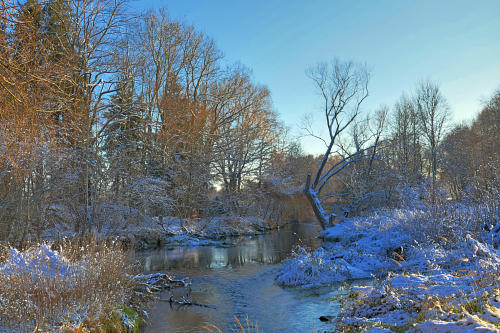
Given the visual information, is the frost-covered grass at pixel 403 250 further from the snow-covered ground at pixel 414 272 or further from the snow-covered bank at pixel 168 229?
the snow-covered bank at pixel 168 229

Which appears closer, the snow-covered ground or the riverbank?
the snow-covered ground

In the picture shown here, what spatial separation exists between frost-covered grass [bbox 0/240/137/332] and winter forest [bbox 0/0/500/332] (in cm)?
4

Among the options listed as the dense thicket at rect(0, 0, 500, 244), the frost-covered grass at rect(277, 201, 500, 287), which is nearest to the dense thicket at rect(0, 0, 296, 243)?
the dense thicket at rect(0, 0, 500, 244)

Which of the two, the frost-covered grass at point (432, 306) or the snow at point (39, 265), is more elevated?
the snow at point (39, 265)

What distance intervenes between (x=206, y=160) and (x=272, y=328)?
19.5 metres

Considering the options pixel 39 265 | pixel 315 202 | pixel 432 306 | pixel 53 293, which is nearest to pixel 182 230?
pixel 315 202

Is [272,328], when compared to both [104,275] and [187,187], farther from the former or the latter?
[187,187]

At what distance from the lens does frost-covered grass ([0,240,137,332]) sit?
609 cm

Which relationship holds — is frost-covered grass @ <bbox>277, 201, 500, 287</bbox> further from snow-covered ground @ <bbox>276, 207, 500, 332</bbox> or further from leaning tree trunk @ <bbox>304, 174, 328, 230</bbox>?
leaning tree trunk @ <bbox>304, 174, 328, 230</bbox>

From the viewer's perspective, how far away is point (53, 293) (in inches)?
265

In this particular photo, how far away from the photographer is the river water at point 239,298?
8.05 meters

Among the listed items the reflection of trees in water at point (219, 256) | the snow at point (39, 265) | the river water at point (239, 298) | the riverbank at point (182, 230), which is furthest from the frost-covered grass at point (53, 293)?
the riverbank at point (182, 230)

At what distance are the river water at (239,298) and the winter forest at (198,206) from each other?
80 mm

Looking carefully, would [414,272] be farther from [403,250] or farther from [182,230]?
[182,230]
